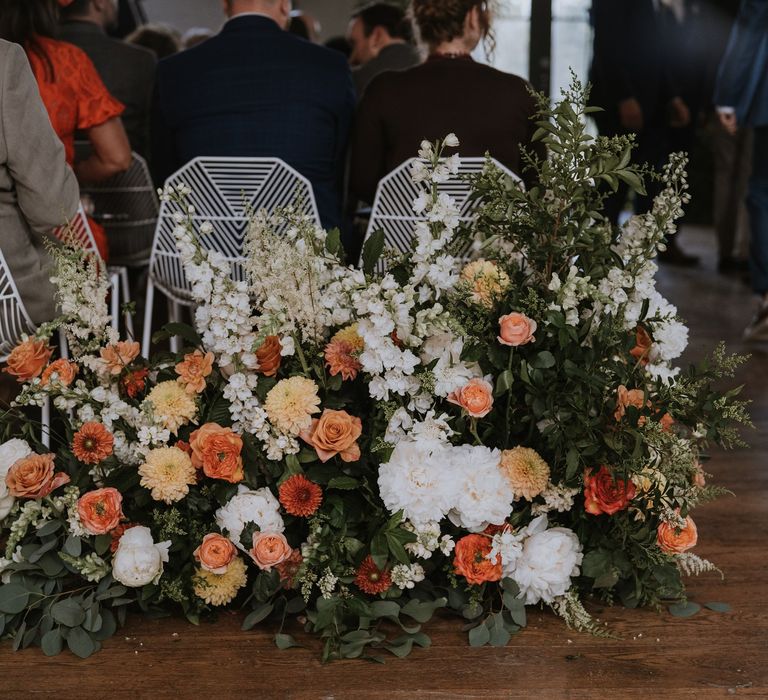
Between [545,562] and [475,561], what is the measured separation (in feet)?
0.41

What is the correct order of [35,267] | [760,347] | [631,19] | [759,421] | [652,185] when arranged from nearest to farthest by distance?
[35,267] < [759,421] < [760,347] < [631,19] < [652,185]

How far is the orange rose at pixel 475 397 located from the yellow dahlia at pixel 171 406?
471 mm

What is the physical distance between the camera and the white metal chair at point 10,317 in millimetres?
1973

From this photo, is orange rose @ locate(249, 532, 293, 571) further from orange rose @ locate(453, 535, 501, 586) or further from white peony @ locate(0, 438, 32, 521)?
white peony @ locate(0, 438, 32, 521)

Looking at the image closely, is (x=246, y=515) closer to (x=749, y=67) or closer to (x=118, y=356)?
(x=118, y=356)

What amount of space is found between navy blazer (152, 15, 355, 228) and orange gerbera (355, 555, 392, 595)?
1.32 m

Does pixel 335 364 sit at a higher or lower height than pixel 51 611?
higher

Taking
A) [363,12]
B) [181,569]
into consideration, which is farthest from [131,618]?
[363,12]

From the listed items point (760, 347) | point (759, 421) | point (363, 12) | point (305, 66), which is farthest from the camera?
point (363, 12)

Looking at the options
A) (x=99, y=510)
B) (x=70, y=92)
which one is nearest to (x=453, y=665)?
(x=99, y=510)

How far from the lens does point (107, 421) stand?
1.74 metres

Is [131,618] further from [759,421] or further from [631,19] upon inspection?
[631,19]

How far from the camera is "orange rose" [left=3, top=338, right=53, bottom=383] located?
177cm

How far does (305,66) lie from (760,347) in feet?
7.47
